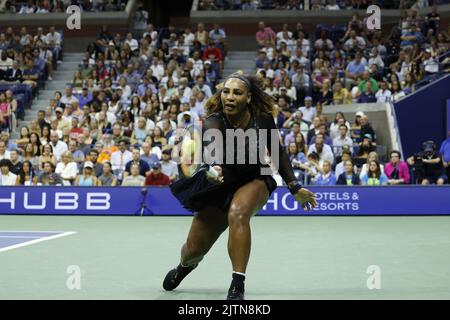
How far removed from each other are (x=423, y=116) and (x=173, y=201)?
25.2ft

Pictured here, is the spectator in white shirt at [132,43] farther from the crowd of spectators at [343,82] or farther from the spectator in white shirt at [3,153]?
the spectator in white shirt at [3,153]

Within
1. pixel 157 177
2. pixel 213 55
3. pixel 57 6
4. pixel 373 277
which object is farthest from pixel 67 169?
pixel 57 6

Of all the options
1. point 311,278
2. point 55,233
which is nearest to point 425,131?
point 55,233

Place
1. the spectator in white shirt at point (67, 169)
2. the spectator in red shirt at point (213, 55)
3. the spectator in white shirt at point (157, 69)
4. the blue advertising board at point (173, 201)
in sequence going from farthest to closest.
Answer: the spectator in red shirt at point (213, 55), the spectator in white shirt at point (157, 69), the spectator in white shirt at point (67, 169), the blue advertising board at point (173, 201)

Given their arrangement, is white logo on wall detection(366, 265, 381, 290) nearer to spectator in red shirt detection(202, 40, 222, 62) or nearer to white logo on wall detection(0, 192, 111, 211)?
white logo on wall detection(0, 192, 111, 211)

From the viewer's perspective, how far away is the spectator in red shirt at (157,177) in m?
17.4

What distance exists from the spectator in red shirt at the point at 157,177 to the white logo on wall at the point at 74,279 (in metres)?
→ 8.37

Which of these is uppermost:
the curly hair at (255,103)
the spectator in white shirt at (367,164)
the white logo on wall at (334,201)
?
the spectator in white shirt at (367,164)

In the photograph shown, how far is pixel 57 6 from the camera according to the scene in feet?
93.8

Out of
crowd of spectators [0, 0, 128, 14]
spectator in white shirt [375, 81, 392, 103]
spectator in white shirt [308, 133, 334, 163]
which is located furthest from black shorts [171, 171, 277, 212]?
crowd of spectators [0, 0, 128, 14]

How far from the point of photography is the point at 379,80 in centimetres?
2222

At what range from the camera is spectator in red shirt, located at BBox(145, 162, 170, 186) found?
1739 cm

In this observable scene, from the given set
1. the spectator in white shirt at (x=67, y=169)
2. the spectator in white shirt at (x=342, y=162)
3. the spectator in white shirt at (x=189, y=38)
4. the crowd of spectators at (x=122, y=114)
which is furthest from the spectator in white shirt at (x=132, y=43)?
the spectator in white shirt at (x=342, y=162)

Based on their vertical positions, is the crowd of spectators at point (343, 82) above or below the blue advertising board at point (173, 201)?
above
